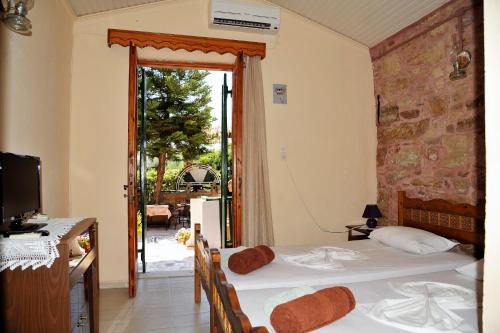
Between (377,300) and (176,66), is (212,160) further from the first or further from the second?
(377,300)

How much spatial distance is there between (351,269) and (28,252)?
1.90 m

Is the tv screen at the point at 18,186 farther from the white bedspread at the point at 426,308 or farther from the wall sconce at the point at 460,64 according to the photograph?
the wall sconce at the point at 460,64

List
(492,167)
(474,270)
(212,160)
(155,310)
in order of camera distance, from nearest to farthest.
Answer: (492,167), (474,270), (155,310), (212,160)

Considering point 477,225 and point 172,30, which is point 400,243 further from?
point 172,30

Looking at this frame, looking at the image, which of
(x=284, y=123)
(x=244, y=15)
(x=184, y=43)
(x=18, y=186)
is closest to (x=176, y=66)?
(x=184, y=43)

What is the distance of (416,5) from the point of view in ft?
10.4

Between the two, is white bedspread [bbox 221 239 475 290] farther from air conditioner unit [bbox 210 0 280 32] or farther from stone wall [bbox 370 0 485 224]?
Answer: air conditioner unit [bbox 210 0 280 32]

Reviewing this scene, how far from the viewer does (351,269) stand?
230 cm

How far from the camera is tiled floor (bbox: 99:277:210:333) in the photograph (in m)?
2.60

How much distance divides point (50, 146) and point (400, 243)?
120 inches

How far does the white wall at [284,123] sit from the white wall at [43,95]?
204 mm

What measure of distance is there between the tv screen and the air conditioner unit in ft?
7.71

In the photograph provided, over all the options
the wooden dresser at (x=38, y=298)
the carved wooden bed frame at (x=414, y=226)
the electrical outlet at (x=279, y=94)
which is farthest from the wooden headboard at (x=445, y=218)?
the wooden dresser at (x=38, y=298)

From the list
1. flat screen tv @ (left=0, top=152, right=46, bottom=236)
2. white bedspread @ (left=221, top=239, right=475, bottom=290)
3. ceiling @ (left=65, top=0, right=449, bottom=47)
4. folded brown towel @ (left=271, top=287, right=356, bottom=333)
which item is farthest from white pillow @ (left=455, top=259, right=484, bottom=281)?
flat screen tv @ (left=0, top=152, right=46, bottom=236)
